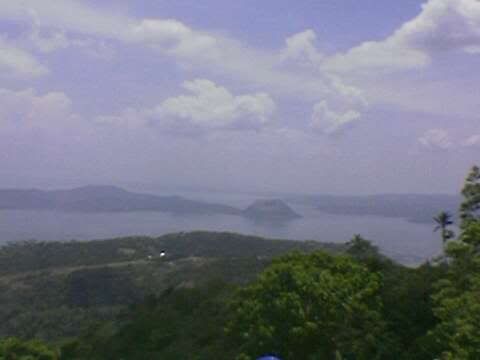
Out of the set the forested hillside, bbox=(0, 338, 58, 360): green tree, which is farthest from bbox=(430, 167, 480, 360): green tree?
bbox=(0, 338, 58, 360): green tree

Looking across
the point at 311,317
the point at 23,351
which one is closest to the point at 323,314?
the point at 311,317

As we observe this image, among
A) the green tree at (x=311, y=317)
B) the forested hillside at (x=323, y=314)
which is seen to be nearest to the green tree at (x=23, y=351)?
the forested hillside at (x=323, y=314)

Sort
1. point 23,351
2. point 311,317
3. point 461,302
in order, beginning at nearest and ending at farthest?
point 461,302 → point 311,317 → point 23,351

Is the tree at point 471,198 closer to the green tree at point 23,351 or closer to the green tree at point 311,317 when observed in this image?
the green tree at point 311,317

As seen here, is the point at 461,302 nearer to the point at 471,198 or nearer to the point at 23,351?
the point at 471,198

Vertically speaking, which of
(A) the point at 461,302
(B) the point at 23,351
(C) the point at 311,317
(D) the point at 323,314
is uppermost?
(A) the point at 461,302

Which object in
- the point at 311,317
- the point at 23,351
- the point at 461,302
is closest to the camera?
the point at 461,302

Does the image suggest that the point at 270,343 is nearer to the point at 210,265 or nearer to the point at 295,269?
the point at 295,269

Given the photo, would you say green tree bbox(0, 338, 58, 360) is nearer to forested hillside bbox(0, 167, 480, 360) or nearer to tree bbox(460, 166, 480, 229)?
forested hillside bbox(0, 167, 480, 360)

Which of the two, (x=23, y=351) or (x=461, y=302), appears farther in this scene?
(x=23, y=351)

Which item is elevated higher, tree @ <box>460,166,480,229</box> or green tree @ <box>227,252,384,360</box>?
tree @ <box>460,166,480,229</box>
